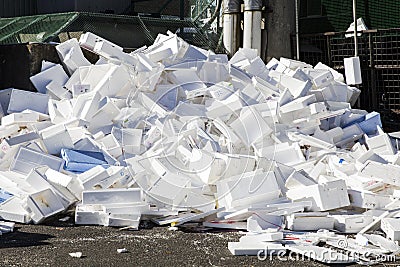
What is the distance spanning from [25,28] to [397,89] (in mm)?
5978

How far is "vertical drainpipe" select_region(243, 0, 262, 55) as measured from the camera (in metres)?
11.0

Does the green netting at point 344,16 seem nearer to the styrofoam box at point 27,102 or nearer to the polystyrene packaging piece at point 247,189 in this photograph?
the styrofoam box at point 27,102

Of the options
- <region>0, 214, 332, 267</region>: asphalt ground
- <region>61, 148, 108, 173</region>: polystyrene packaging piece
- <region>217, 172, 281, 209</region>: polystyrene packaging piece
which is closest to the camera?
<region>0, 214, 332, 267</region>: asphalt ground

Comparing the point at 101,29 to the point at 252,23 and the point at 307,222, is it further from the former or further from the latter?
the point at 307,222

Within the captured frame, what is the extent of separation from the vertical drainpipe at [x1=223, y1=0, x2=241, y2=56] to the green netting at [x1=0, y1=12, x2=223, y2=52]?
0.32 m

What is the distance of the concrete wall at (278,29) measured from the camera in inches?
440

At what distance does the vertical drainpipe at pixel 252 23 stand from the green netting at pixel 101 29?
0.72 m

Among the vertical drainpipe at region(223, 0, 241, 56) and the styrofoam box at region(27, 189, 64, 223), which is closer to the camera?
the styrofoam box at region(27, 189, 64, 223)

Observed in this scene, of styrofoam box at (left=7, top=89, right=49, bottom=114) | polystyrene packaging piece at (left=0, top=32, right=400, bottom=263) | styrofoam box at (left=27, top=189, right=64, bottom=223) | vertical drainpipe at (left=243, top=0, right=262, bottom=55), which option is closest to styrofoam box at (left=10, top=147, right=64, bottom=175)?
polystyrene packaging piece at (left=0, top=32, right=400, bottom=263)

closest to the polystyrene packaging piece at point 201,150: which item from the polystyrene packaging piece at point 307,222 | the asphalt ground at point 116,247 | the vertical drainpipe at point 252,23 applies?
the polystyrene packaging piece at point 307,222

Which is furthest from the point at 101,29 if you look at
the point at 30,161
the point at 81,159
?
the point at 30,161

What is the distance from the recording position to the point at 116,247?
545 centimetres

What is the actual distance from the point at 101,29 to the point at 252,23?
2770 mm

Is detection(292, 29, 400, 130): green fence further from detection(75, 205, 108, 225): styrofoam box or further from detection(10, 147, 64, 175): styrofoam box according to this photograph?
detection(75, 205, 108, 225): styrofoam box
